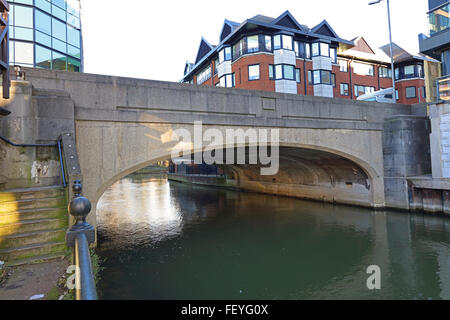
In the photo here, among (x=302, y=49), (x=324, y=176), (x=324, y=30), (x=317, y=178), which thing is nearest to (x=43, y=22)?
(x=317, y=178)

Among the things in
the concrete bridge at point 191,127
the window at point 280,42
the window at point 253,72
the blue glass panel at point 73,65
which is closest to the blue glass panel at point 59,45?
the blue glass panel at point 73,65

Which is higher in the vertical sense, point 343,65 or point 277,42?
point 277,42

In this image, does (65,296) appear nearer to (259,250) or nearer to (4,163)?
(4,163)

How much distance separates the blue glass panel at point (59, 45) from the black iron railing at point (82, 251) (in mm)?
20202

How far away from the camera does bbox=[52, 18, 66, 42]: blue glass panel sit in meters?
20.7

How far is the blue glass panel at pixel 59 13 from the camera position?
20812mm

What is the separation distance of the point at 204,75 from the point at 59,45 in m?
21.8

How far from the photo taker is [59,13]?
21.2 meters

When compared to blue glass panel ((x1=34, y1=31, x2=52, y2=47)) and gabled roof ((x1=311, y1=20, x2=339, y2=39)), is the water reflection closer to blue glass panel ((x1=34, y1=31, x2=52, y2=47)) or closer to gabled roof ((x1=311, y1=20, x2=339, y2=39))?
blue glass panel ((x1=34, y1=31, x2=52, y2=47))

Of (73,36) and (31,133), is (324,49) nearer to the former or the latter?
(73,36)

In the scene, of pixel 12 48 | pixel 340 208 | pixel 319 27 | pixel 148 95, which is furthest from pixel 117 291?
pixel 319 27
